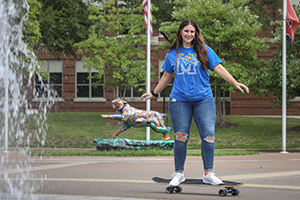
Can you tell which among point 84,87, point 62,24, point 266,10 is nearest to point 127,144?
point 62,24

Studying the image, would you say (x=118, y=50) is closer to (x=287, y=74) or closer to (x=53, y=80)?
(x=287, y=74)

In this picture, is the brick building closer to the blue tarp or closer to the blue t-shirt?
the blue tarp

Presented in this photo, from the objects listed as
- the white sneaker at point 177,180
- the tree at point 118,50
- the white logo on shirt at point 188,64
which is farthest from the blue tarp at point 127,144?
the tree at point 118,50

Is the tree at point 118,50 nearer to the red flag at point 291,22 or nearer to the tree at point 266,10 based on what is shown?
the tree at point 266,10

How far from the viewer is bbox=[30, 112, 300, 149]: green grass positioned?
1666 cm

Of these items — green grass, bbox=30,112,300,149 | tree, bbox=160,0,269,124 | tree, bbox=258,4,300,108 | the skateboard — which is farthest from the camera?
tree, bbox=160,0,269,124

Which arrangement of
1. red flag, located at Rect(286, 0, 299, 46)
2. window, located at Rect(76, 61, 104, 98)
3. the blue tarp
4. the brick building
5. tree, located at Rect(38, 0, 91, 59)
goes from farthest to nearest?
window, located at Rect(76, 61, 104, 98)
the brick building
tree, located at Rect(38, 0, 91, 59)
red flag, located at Rect(286, 0, 299, 46)
the blue tarp

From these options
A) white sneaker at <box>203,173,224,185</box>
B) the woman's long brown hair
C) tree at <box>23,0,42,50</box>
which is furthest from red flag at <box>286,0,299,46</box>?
tree at <box>23,0,42,50</box>

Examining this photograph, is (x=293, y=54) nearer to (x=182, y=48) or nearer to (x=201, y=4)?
(x=201, y=4)

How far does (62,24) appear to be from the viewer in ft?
78.0

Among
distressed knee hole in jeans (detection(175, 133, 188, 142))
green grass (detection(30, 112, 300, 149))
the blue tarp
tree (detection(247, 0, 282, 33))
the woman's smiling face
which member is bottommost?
green grass (detection(30, 112, 300, 149))

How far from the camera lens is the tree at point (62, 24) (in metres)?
23.1

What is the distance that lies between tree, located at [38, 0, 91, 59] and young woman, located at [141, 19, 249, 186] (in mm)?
18703

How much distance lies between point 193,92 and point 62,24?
19.9m
